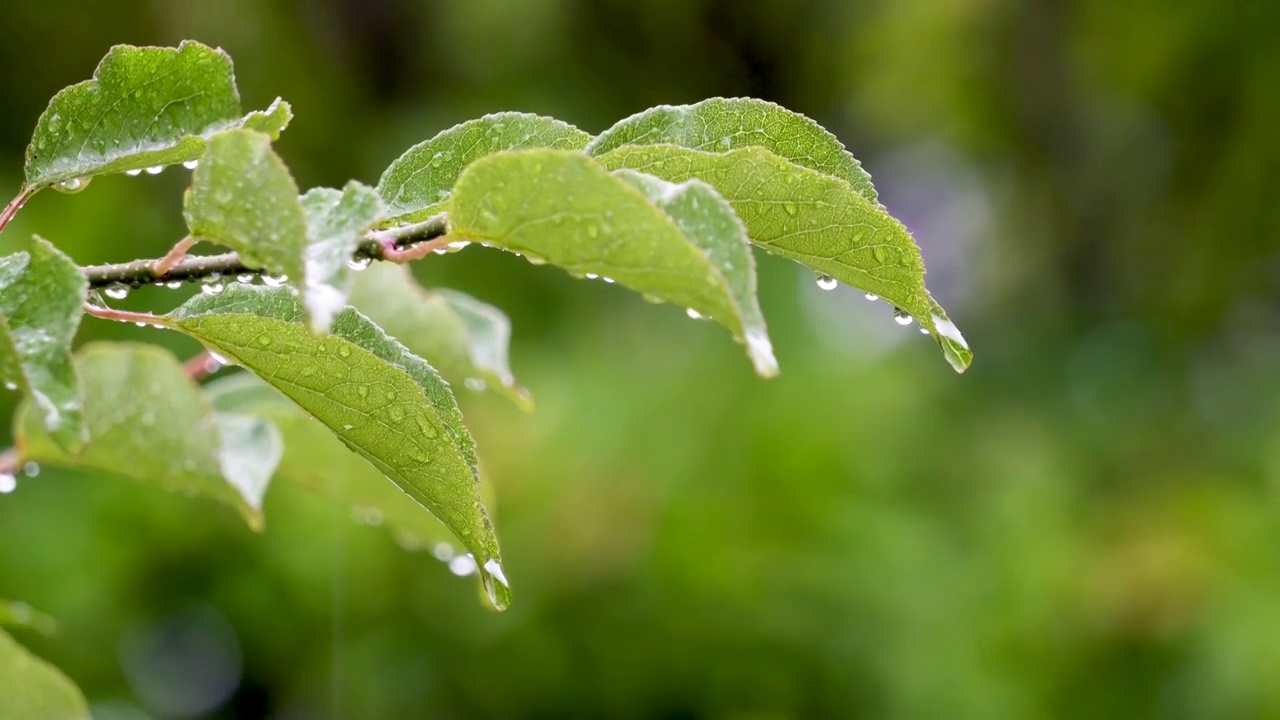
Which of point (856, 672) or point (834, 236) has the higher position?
point (834, 236)

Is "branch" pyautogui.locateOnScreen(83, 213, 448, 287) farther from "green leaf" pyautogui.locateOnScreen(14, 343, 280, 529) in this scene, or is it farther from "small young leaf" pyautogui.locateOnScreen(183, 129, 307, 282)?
"green leaf" pyautogui.locateOnScreen(14, 343, 280, 529)

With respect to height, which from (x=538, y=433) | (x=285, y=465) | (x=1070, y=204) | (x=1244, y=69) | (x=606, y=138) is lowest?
(x=538, y=433)

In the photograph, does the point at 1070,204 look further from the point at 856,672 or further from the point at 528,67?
the point at 856,672

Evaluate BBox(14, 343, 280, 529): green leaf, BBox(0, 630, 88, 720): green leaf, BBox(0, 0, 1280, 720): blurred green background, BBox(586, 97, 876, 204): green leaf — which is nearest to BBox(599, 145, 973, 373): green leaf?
BBox(586, 97, 876, 204): green leaf

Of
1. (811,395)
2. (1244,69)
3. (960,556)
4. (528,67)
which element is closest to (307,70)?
(528,67)

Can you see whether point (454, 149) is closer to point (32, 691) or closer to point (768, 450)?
point (32, 691)
